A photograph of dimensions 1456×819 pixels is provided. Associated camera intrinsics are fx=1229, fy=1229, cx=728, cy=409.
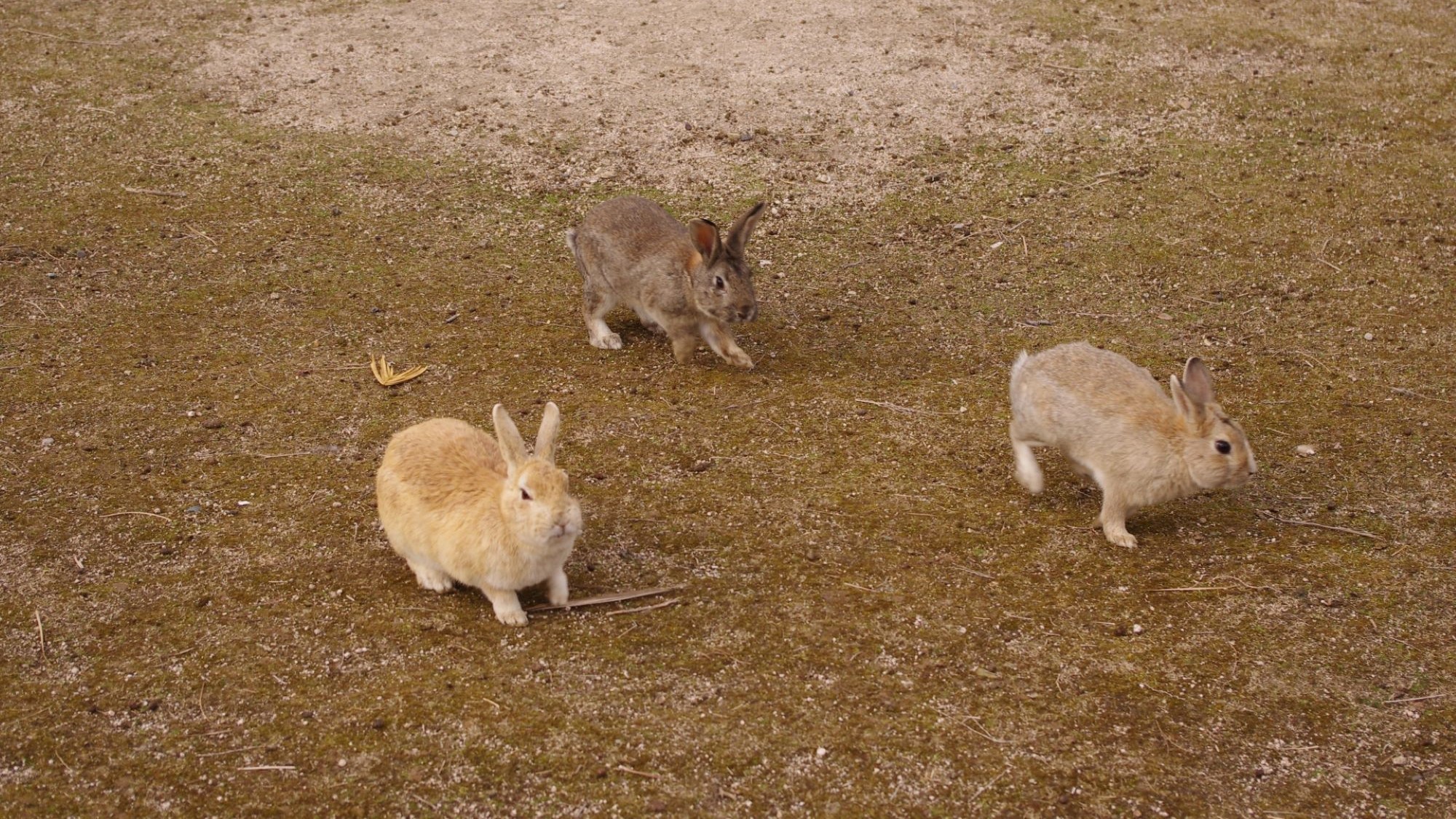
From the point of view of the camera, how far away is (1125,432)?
221 inches

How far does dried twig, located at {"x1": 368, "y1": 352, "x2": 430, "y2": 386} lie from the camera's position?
7.02 metres

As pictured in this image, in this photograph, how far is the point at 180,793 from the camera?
4.11 metres

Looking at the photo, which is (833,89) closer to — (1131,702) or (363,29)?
(363,29)

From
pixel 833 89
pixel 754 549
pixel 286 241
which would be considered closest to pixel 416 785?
pixel 754 549

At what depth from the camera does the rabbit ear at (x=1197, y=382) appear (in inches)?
218

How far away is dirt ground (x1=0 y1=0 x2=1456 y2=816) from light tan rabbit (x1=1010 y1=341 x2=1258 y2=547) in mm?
247

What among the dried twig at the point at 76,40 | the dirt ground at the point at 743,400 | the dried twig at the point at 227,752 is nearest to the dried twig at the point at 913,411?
the dirt ground at the point at 743,400

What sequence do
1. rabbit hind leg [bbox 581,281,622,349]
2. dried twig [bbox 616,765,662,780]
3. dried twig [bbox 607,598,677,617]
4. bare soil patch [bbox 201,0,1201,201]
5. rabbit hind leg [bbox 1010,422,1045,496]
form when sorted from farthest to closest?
1. bare soil patch [bbox 201,0,1201,201]
2. rabbit hind leg [bbox 581,281,622,349]
3. rabbit hind leg [bbox 1010,422,1045,496]
4. dried twig [bbox 607,598,677,617]
5. dried twig [bbox 616,765,662,780]

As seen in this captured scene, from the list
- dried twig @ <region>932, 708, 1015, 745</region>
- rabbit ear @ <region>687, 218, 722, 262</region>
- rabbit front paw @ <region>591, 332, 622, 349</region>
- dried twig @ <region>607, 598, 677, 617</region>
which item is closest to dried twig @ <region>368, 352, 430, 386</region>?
rabbit front paw @ <region>591, 332, 622, 349</region>

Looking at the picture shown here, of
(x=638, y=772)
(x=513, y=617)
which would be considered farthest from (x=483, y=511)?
(x=638, y=772)

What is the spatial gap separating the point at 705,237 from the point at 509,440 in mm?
2907

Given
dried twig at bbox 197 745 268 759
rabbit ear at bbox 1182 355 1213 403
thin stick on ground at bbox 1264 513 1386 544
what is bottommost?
dried twig at bbox 197 745 268 759

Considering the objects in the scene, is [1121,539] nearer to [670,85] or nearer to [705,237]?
[705,237]

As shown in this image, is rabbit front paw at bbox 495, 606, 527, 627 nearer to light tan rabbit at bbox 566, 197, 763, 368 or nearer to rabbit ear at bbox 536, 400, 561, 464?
rabbit ear at bbox 536, 400, 561, 464
